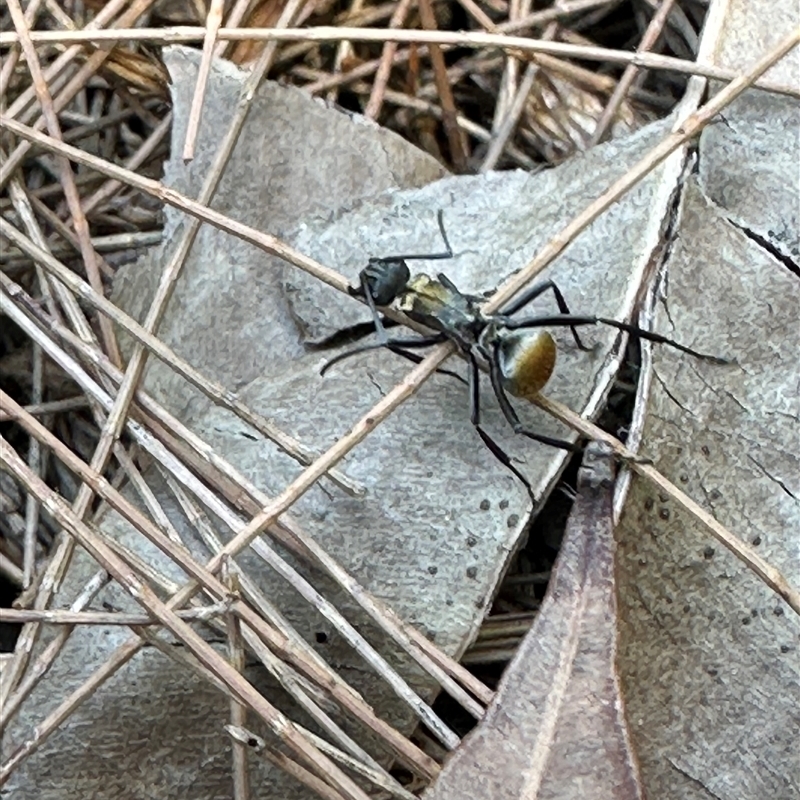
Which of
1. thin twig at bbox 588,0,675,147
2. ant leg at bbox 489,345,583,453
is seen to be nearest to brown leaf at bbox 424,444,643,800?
ant leg at bbox 489,345,583,453

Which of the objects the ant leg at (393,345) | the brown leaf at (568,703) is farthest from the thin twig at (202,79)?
the brown leaf at (568,703)

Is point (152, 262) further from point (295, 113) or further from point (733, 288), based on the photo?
point (733, 288)

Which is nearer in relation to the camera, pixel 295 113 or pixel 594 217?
pixel 594 217

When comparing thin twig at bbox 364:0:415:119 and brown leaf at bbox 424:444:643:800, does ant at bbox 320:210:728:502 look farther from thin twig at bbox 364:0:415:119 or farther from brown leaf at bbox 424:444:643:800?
thin twig at bbox 364:0:415:119

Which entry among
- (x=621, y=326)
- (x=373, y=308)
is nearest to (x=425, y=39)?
(x=373, y=308)

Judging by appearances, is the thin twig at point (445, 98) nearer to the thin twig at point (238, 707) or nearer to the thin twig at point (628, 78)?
the thin twig at point (628, 78)

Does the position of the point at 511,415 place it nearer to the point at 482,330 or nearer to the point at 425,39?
the point at 482,330

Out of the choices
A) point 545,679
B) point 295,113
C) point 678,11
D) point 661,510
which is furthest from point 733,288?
point 295,113
